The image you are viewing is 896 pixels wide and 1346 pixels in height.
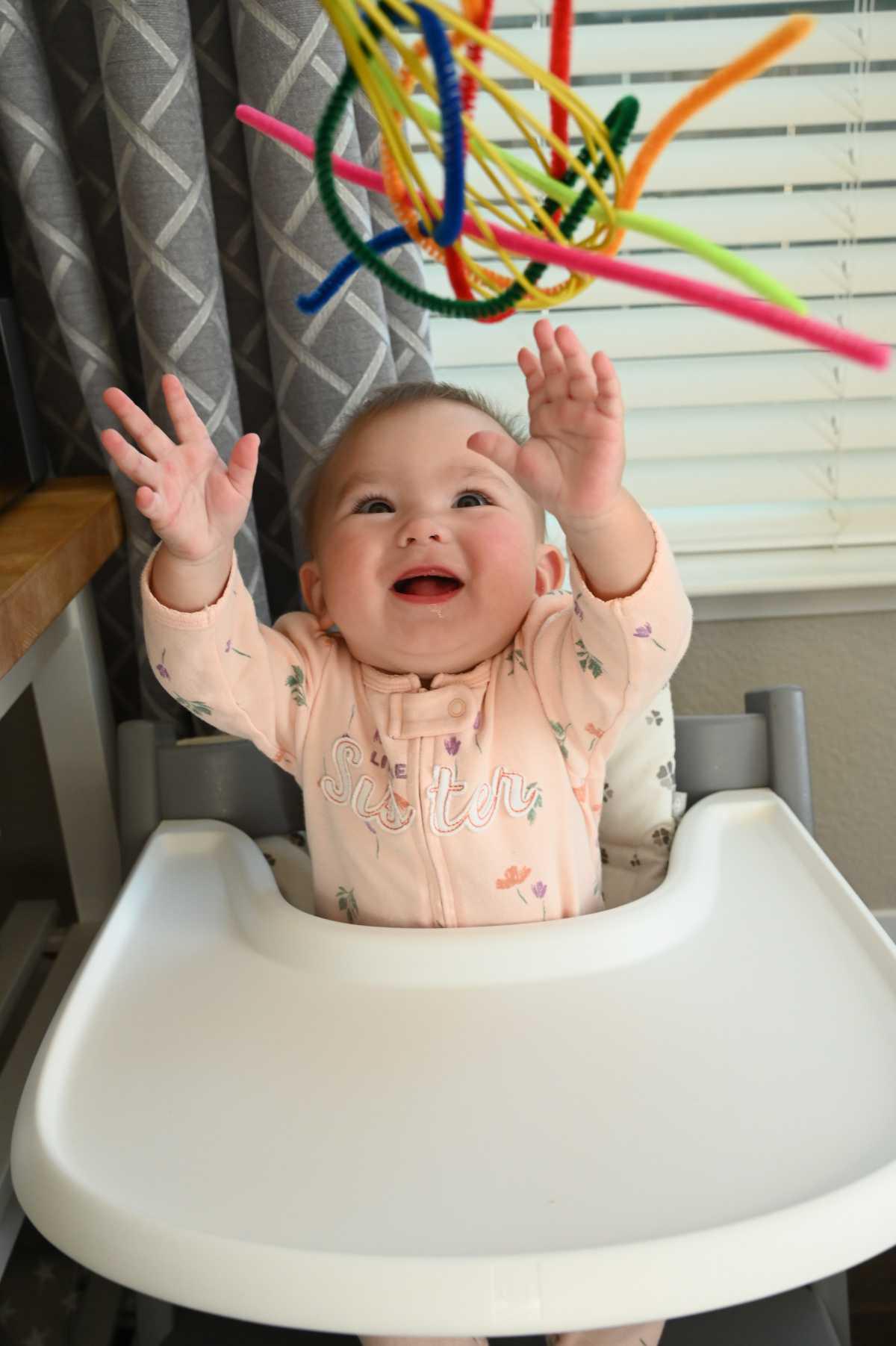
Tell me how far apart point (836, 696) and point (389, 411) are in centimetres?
74

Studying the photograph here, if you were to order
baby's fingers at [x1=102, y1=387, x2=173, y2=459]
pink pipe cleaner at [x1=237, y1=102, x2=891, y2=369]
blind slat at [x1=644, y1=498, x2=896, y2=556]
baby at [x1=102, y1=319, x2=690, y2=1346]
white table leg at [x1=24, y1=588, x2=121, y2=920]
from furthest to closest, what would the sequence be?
blind slat at [x1=644, y1=498, x2=896, y2=556] → white table leg at [x1=24, y1=588, x2=121, y2=920] → baby at [x1=102, y1=319, x2=690, y2=1346] → baby's fingers at [x1=102, y1=387, x2=173, y2=459] → pink pipe cleaner at [x1=237, y1=102, x2=891, y2=369]

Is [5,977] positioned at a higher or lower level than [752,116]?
lower

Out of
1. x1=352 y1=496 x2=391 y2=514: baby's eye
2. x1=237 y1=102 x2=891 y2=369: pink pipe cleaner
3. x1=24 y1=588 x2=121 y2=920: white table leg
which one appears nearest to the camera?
x1=237 y1=102 x2=891 y2=369: pink pipe cleaner

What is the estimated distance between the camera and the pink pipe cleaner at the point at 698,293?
356 millimetres

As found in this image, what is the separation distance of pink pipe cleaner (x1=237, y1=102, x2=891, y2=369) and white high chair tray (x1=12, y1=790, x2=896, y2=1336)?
16.4 inches

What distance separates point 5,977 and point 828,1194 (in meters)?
0.83

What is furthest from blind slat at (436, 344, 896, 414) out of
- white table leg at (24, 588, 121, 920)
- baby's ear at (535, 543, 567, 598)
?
white table leg at (24, 588, 121, 920)

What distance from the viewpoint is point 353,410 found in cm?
108

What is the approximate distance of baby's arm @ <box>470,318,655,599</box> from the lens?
635mm

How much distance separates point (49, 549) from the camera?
93 centimetres

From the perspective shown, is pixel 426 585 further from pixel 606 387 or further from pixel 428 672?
pixel 606 387

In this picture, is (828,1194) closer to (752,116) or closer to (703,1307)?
(703,1307)

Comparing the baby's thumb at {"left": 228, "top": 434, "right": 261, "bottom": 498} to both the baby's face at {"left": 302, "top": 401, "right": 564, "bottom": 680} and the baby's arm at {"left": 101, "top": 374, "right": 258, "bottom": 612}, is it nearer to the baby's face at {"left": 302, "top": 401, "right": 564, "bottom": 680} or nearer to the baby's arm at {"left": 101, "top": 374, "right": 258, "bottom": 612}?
the baby's arm at {"left": 101, "top": 374, "right": 258, "bottom": 612}

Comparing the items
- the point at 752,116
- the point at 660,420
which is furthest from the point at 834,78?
the point at 660,420
